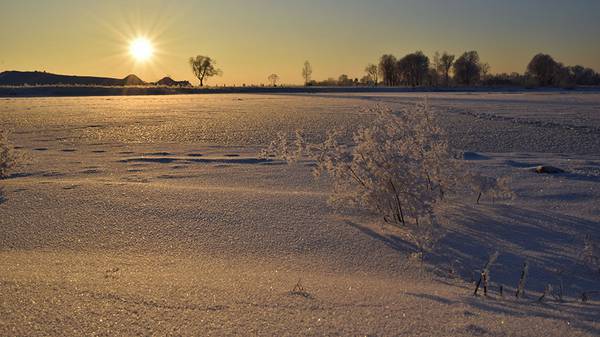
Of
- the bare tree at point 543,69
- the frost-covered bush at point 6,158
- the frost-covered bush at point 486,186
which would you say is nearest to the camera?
the frost-covered bush at point 486,186

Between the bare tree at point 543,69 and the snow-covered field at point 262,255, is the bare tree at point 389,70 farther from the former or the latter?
the snow-covered field at point 262,255

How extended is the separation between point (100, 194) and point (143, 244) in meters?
1.36

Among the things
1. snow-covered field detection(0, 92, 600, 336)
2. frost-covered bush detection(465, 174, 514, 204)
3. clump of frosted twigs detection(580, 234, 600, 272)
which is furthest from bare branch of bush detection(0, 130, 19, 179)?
clump of frosted twigs detection(580, 234, 600, 272)

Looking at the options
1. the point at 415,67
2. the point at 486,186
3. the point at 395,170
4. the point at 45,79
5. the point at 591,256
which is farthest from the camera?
the point at 45,79

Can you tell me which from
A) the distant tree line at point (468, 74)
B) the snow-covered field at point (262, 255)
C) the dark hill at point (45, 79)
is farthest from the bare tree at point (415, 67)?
the snow-covered field at point (262, 255)

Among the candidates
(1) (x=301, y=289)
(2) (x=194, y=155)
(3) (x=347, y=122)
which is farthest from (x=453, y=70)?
(1) (x=301, y=289)

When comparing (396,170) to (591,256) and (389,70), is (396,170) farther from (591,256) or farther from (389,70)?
(389,70)

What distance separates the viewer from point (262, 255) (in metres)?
2.94

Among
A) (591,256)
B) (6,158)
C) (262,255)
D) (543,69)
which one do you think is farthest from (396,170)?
(543,69)

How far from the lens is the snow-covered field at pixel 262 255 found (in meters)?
1.86

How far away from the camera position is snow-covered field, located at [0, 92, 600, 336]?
186 centimetres

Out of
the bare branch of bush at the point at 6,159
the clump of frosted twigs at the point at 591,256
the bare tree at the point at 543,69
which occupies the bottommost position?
the clump of frosted twigs at the point at 591,256

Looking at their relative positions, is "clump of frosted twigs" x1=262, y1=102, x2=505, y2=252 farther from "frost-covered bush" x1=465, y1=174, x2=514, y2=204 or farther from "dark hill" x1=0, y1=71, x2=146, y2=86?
"dark hill" x1=0, y1=71, x2=146, y2=86

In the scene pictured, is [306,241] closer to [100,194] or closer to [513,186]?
[100,194]
